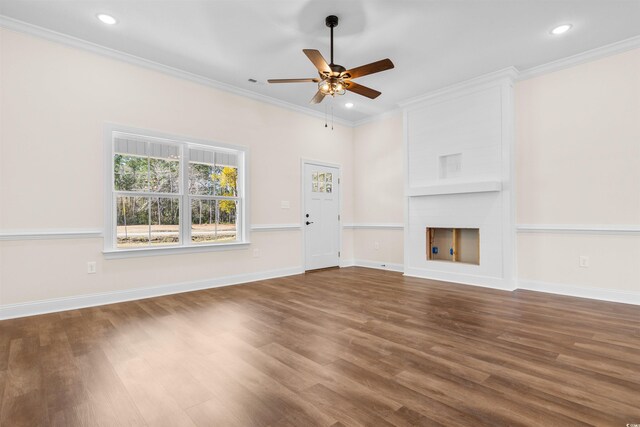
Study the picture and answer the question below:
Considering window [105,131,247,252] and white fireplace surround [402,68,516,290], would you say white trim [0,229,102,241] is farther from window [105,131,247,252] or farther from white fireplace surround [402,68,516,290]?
white fireplace surround [402,68,516,290]

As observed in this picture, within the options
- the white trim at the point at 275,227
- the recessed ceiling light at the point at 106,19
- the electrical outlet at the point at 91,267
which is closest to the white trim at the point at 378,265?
the white trim at the point at 275,227

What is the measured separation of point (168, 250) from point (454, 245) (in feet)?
14.2

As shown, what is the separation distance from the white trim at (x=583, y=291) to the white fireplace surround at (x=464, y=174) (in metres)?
0.26

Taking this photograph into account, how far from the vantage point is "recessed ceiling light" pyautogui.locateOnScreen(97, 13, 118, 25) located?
126 inches

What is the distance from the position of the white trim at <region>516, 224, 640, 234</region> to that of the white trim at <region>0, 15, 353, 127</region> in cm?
421

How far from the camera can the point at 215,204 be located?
4.87 m

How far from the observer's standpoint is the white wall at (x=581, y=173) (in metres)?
3.74

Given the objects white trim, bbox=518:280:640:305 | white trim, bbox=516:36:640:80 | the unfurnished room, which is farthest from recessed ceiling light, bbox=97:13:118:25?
white trim, bbox=518:280:640:305

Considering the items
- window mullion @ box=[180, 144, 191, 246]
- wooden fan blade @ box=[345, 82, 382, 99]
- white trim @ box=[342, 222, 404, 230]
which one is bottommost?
white trim @ box=[342, 222, 404, 230]

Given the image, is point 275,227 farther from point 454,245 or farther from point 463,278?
point 463,278

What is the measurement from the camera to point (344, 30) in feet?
11.4

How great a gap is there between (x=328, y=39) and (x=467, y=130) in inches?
102

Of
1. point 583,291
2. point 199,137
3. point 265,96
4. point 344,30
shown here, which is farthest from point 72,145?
point 583,291

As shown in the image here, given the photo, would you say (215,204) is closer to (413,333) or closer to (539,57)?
(413,333)
